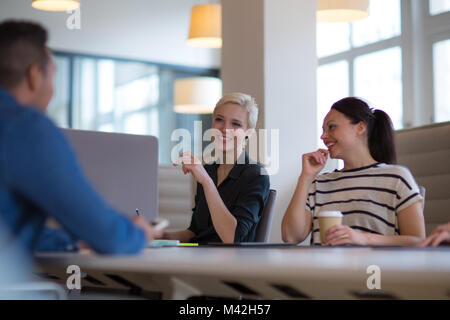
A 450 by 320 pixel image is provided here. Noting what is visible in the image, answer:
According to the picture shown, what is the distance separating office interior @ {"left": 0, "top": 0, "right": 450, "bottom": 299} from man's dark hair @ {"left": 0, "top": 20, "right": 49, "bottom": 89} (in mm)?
377

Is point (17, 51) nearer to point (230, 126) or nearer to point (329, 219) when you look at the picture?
point (329, 219)

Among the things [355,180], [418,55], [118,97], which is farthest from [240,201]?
[118,97]

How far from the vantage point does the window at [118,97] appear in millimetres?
7980

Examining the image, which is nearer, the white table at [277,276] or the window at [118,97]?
the white table at [277,276]

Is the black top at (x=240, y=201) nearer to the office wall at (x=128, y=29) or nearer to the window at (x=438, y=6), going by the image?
the window at (x=438, y=6)

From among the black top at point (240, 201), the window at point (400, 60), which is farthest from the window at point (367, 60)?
the black top at point (240, 201)

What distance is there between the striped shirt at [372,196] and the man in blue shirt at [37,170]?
44.2 inches

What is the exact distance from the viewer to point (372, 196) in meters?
2.02

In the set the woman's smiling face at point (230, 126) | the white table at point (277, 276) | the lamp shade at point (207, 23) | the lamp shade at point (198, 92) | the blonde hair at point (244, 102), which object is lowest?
the white table at point (277, 276)

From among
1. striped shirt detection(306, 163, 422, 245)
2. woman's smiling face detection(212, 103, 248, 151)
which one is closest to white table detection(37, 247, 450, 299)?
striped shirt detection(306, 163, 422, 245)

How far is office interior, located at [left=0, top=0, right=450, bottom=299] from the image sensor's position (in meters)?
3.38

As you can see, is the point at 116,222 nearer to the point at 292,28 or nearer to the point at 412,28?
the point at 292,28

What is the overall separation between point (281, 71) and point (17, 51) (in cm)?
251

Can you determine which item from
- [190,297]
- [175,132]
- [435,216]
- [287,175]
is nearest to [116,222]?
[190,297]
